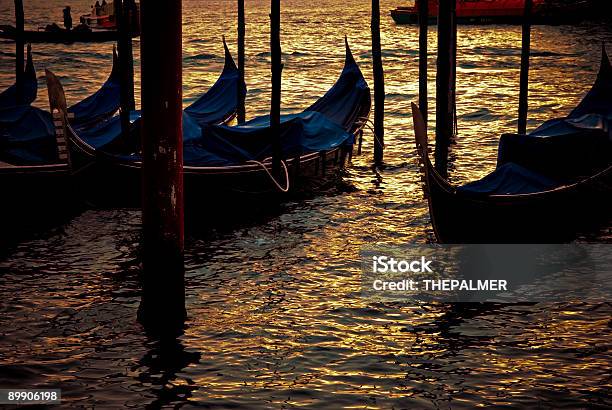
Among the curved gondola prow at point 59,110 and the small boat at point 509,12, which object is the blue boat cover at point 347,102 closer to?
the curved gondola prow at point 59,110

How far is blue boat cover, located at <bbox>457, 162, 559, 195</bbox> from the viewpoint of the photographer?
1530 centimetres

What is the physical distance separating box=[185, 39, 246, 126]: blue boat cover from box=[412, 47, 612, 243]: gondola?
7.06 metres

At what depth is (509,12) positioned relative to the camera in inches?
2190

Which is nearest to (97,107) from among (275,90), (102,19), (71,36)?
(275,90)

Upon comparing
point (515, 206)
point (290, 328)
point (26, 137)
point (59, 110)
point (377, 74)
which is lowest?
point (290, 328)

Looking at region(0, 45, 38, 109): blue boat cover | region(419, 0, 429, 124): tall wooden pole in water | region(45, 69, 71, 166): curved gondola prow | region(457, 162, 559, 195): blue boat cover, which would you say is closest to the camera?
region(45, 69, 71, 166): curved gondola prow

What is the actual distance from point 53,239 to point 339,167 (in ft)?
18.6

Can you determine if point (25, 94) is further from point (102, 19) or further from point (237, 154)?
point (102, 19)

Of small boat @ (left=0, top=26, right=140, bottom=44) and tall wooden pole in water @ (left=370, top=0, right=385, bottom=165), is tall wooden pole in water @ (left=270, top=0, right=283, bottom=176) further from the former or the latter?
small boat @ (left=0, top=26, right=140, bottom=44)

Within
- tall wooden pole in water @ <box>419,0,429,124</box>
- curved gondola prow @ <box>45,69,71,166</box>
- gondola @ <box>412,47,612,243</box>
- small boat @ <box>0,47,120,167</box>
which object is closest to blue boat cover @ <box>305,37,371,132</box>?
tall wooden pole in water @ <box>419,0,429,124</box>

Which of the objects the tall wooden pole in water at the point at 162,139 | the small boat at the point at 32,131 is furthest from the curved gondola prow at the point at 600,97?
the tall wooden pole in water at the point at 162,139

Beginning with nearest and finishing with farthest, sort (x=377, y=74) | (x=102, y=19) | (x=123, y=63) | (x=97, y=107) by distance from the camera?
(x=123, y=63)
(x=377, y=74)
(x=97, y=107)
(x=102, y=19)

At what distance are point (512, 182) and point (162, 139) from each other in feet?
→ 20.6

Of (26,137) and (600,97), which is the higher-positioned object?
(600,97)
